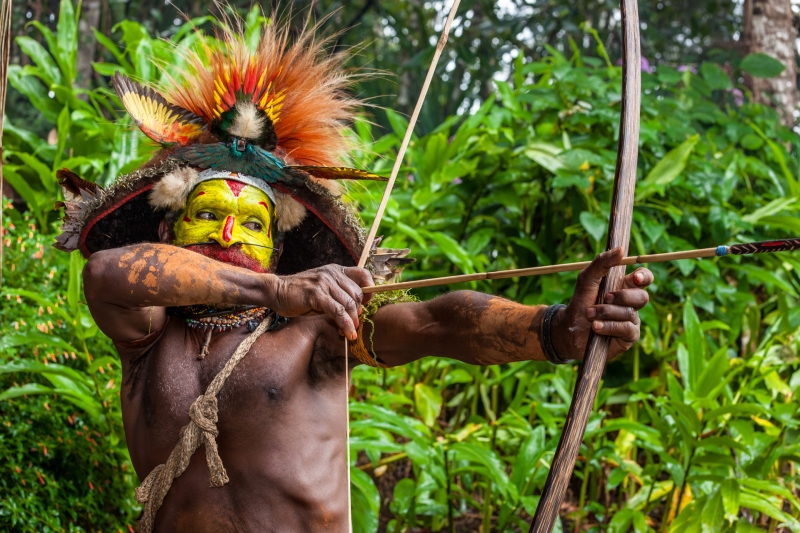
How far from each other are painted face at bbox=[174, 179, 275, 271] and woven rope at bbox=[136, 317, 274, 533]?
200mm

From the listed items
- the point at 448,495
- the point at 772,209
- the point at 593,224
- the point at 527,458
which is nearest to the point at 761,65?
the point at 772,209

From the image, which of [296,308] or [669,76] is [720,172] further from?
[296,308]

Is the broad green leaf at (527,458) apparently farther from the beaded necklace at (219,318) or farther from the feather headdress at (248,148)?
the beaded necklace at (219,318)

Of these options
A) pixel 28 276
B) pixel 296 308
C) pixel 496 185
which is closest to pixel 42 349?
pixel 28 276

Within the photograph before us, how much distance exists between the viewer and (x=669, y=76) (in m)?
4.33

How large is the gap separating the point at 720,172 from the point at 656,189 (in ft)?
1.93

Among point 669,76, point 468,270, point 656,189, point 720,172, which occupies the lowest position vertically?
point 468,270

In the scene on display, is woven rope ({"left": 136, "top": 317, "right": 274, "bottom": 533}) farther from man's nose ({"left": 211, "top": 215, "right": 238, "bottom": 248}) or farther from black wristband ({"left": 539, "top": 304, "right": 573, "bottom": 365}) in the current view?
black wristband ({"left": 539, "top": 304, "right": 573, "bottom": 365})

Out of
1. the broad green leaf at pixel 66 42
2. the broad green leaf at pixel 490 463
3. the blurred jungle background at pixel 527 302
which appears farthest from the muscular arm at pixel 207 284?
the broad green leaf at pixel 66 42

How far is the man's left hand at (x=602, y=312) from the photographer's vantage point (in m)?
1.61

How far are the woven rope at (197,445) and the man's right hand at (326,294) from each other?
27 cm

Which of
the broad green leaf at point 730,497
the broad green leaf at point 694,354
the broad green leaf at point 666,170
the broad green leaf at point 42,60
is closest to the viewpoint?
the broad green leaf at point 730,497

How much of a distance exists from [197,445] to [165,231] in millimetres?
617

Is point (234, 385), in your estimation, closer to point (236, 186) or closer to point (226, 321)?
point (226, 321)
